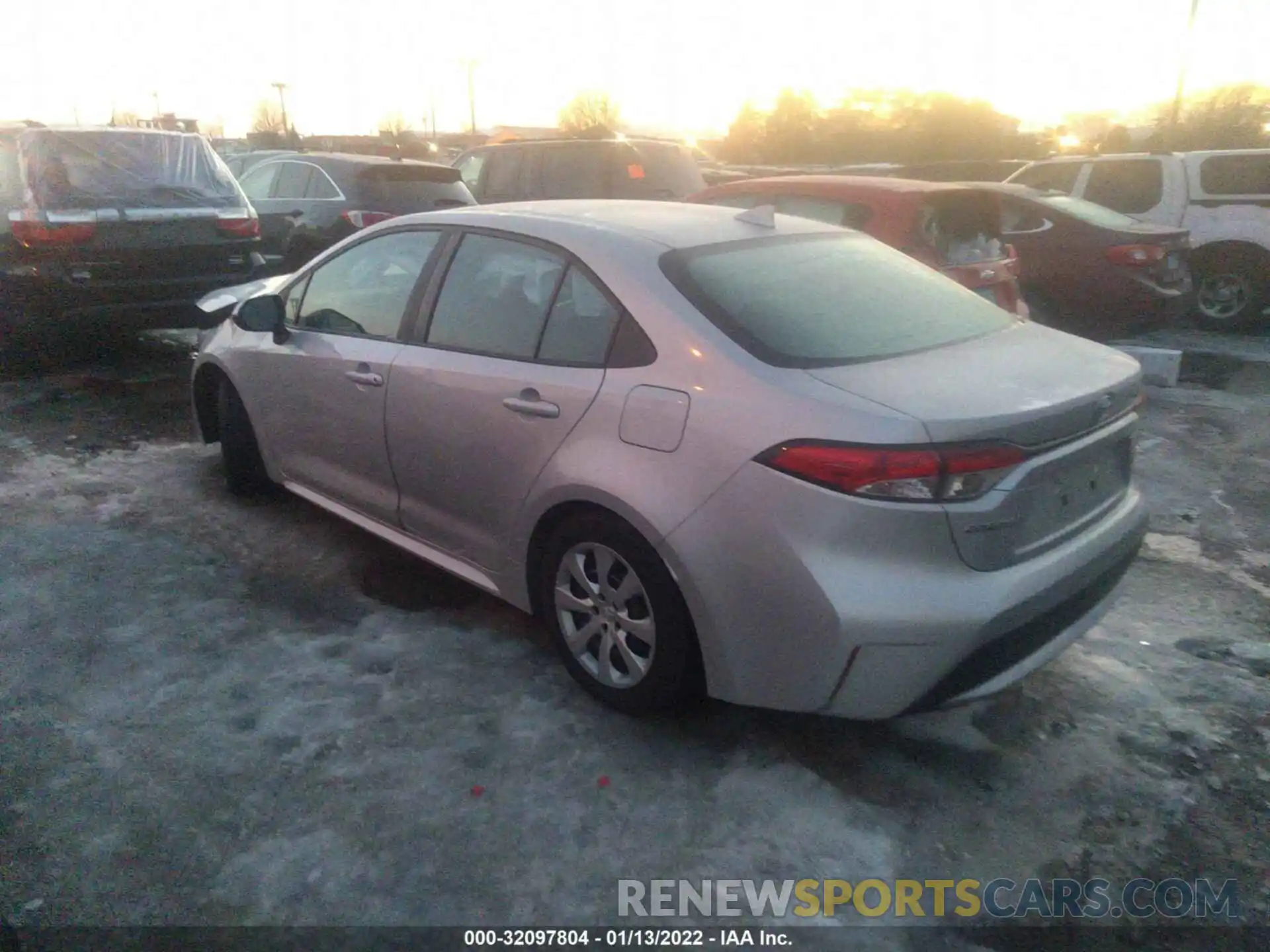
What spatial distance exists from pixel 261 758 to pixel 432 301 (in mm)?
1733

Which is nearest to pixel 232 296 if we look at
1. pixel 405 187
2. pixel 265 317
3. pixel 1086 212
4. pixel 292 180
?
pixel 265 317

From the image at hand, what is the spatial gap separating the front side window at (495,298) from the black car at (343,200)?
21.7 feet

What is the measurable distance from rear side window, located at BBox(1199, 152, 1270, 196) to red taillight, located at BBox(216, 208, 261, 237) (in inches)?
363

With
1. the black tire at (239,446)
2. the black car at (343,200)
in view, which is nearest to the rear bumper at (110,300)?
the black car at (343,200)

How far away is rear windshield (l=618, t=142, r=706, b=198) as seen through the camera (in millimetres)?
10719

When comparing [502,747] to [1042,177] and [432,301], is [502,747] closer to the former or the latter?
[432,301]

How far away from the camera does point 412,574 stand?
14.5 feet

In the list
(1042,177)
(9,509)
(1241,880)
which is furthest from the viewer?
(1042,177)

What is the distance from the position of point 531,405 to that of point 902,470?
128 centimetres

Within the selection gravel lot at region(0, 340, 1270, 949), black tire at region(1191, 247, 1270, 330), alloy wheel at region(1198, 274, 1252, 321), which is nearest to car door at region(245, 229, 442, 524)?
gravel lot at region(0, 340, 1270, 949)

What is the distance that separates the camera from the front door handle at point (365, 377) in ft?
12.9

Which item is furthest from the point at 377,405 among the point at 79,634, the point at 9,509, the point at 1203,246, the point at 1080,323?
the point at 1203,246

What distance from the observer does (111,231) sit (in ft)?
24.2

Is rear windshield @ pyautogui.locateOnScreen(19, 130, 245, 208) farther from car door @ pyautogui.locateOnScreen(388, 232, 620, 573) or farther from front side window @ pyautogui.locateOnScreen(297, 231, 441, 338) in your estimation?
car door @ pyautogui.locateOnScreen(388, 232, 620, 573)
